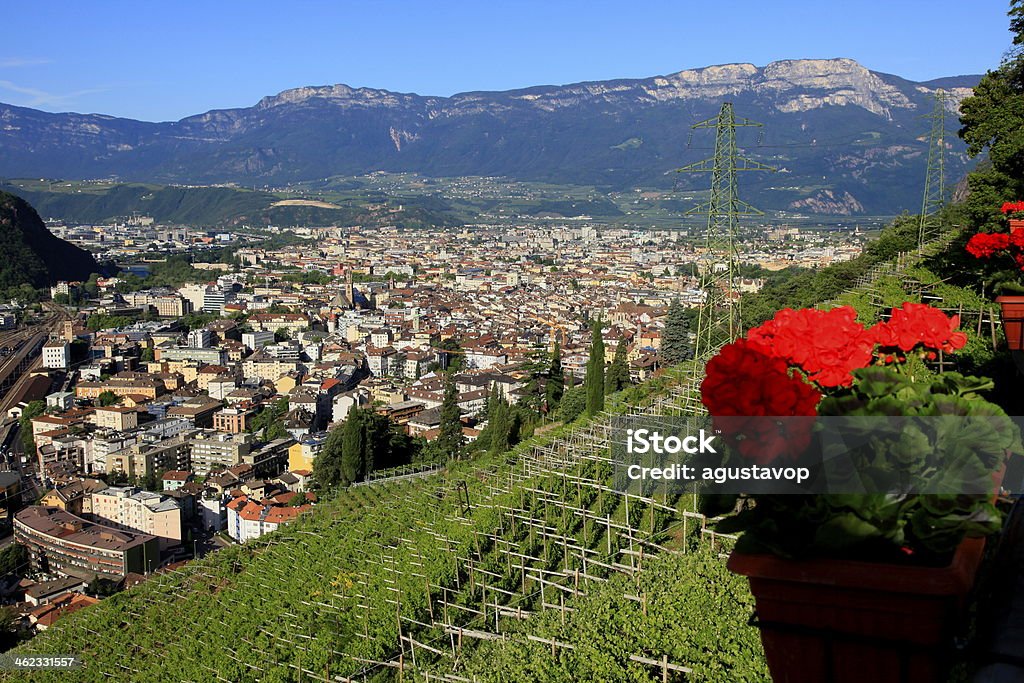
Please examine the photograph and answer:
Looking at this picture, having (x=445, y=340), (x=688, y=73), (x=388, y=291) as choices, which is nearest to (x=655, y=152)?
(x=688, y=73)

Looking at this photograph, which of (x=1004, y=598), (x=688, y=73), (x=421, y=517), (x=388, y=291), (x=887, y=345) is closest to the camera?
(x=1004, y=598)

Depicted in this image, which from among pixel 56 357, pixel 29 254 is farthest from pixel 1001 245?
pixel 29 254

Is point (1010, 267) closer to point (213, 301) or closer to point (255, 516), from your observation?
point (255, 516)

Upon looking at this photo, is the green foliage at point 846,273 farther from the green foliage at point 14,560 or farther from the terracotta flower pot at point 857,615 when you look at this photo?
the green foliage at point 14,560

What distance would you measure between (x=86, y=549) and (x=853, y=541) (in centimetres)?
1648

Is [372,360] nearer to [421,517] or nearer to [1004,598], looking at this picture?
[421,517]

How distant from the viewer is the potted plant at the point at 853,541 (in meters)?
0.89

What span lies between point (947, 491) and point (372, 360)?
31.9 meters

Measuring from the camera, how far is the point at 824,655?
919 mm

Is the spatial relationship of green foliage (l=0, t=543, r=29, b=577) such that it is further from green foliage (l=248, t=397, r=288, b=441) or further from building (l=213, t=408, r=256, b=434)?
building (l=213, t=408, r=256, b=434)

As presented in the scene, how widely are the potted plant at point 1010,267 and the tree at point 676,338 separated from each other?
46.6 ft

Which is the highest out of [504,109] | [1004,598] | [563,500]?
[504,109]

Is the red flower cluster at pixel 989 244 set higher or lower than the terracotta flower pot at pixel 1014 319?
higher

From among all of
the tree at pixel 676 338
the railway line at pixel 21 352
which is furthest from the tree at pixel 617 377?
the railway line at pixel 21 352
